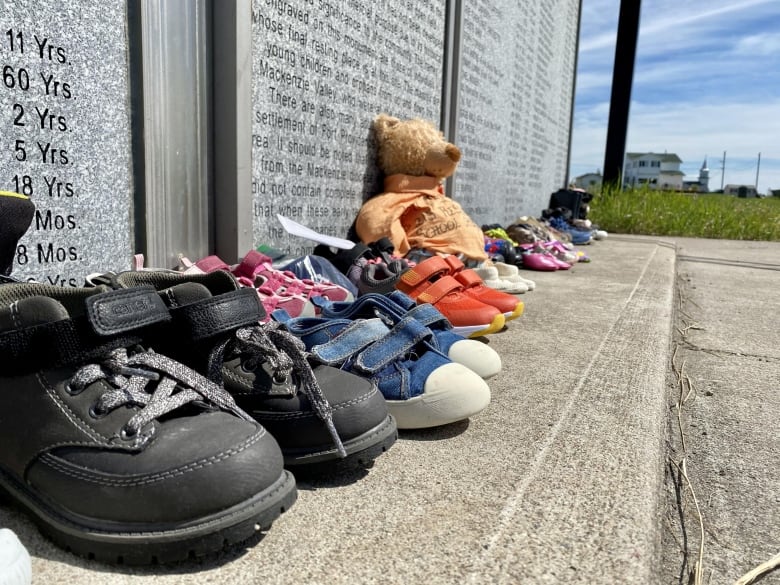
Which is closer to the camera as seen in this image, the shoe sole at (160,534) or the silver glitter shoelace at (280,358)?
the shoe sole at (160,534)

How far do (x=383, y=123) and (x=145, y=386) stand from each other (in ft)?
9.61

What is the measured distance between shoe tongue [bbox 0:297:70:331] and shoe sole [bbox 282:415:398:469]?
1.50 feet

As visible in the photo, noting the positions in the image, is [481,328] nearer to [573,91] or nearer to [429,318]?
[429,318]

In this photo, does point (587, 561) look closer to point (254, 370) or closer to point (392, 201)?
point (254, 370)

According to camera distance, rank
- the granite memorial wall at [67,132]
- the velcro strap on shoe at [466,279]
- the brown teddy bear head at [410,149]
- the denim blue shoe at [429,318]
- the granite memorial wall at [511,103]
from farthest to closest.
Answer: the granite memorial wall at [511,103] < the brown teddy bear head at [410,149] < the velcro strap on shoe at [466,279] < the granite memorial wall at [67,132] < the denim blue shoe at [429,318]

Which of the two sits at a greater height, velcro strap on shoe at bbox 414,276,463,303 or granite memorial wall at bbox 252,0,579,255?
granite memorial wall at bbox 252,0,579,255

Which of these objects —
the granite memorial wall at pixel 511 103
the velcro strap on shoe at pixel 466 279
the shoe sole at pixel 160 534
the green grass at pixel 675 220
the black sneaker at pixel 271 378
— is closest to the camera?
the shoe sole at pixel 160 534

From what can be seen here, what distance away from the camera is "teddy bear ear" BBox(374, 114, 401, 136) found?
362cm

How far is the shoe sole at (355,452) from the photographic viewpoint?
110 cm

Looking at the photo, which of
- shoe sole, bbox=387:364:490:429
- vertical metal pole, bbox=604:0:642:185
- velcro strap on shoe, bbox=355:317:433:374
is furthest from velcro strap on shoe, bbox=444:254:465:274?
vertical metal pole, bbox=604:0:642:185

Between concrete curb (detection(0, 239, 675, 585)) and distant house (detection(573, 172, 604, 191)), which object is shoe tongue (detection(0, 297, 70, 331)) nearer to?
concrete curb (detection(0, 239, 675, 585))

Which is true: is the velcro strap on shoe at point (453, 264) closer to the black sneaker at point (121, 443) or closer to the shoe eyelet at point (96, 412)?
the black sneaker at point (121, 443)

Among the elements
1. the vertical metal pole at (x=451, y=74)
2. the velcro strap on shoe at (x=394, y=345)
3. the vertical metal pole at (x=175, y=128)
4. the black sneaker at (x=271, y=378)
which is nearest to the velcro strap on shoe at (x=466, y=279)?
the velcro strap on shoe at (x=394, y=345)

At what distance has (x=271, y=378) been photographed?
1.12 meters
